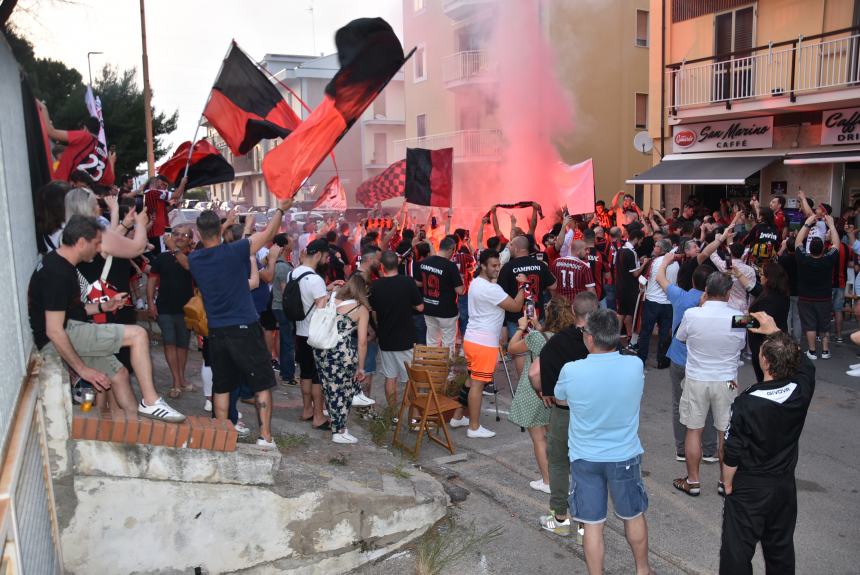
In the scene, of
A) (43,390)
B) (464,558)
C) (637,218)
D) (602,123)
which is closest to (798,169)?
(637,218)

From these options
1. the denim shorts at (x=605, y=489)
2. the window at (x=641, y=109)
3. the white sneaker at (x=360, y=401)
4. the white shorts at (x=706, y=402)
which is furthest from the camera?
the window at (x=641, y=109)

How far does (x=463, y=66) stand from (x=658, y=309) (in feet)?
52.6

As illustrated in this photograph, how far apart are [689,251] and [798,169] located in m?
9.21

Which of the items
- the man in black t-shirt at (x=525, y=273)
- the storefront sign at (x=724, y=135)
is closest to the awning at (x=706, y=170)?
the storefront sign at (x=724, y=135)

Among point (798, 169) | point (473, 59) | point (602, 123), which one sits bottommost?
point (798, 169)

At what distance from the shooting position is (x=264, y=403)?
5.26m

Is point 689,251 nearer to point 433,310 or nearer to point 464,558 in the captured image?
point 433,310

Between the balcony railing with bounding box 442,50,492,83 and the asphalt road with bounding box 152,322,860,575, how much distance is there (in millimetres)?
16428

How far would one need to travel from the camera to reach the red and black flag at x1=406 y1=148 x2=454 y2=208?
11891 mm

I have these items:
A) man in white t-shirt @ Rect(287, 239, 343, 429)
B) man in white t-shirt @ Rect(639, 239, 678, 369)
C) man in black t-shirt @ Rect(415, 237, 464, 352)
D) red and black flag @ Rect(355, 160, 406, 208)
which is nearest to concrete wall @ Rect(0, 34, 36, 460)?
man in white t-shirt @ Rect(287, 239, 343, 429)

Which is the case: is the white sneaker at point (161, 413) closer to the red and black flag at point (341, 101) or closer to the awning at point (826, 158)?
the red and black flag at point (341, 101)

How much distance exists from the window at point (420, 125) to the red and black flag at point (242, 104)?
19.6 metres

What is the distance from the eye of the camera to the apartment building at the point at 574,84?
68.7ft

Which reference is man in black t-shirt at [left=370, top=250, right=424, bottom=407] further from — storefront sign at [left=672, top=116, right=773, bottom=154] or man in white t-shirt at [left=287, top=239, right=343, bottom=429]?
storefront sign at [left=672, top=116, right=773, bottom=154]
